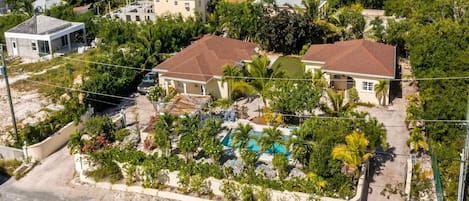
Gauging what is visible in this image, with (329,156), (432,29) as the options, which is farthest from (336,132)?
(432,29)

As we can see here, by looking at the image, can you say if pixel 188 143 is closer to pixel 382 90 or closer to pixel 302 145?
pixel 302 145

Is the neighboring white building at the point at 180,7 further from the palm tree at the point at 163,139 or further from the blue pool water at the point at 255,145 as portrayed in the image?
the palm tree at the point at 163,139

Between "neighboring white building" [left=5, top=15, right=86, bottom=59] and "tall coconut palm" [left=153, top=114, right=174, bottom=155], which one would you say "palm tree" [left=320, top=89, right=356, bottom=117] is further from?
"neighboring white building" [left=5, top=15, right=86, bottom=59]

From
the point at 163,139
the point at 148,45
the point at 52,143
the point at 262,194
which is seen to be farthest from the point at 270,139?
the point at 148,45

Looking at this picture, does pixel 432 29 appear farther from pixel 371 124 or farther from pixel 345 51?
pixel 371 124

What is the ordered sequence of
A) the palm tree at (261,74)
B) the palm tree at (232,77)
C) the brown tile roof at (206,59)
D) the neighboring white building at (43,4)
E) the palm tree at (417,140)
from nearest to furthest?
the palm tree at (417,140) → the palm tree at (261,74) → the palm tree at (232,77) → the brown tile roof at (206,59) → the neighboring white building at (43,4)

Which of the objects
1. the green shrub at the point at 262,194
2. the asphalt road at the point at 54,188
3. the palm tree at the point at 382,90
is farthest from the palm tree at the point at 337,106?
the asphalt road at the point at 54,188

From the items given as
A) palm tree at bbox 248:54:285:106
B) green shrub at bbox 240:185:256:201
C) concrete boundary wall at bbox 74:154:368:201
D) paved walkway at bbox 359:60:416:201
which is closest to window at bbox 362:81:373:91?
paved walkway at bbox 359:60:416:201
